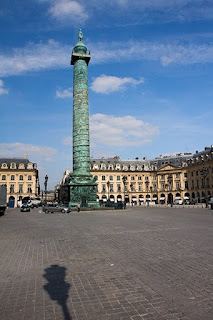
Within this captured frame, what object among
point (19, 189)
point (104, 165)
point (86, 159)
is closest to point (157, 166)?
point (104, 165)

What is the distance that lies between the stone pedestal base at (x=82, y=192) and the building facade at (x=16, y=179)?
32803mm

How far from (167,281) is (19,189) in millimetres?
66224

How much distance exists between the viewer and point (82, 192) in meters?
38.4

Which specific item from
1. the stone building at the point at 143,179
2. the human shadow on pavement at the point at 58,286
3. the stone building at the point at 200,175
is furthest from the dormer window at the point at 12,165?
the human shadow on pavement at the point at 58,286


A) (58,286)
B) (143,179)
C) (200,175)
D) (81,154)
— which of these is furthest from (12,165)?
(58,286)

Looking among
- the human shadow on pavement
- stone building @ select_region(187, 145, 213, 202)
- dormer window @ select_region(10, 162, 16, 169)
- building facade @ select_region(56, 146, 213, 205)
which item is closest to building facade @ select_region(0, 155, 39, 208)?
dormer window @ select_region(10, 162, 16, 169)

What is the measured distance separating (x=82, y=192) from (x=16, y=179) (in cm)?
3479

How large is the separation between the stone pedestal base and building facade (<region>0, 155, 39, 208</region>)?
3280cm

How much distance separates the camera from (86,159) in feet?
128

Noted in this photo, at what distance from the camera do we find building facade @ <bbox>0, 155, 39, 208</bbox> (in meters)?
66.1

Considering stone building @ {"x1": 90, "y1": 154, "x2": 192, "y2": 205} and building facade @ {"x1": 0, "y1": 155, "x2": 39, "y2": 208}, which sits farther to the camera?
stone building @ {"x1": 90, "y1": 154, "x2": 192, "y2": 205}

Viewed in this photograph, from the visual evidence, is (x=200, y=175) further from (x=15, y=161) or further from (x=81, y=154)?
(x=15, y=161)

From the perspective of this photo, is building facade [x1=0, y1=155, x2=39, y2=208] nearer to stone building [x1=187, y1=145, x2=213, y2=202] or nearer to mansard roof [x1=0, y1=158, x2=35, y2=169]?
mansard roof [x1=0, y1=158, x2=35, y2=169]

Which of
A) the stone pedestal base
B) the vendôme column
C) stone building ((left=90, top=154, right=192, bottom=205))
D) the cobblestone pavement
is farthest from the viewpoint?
stone building ((left=90, top=154, right=192, bottom=205))
